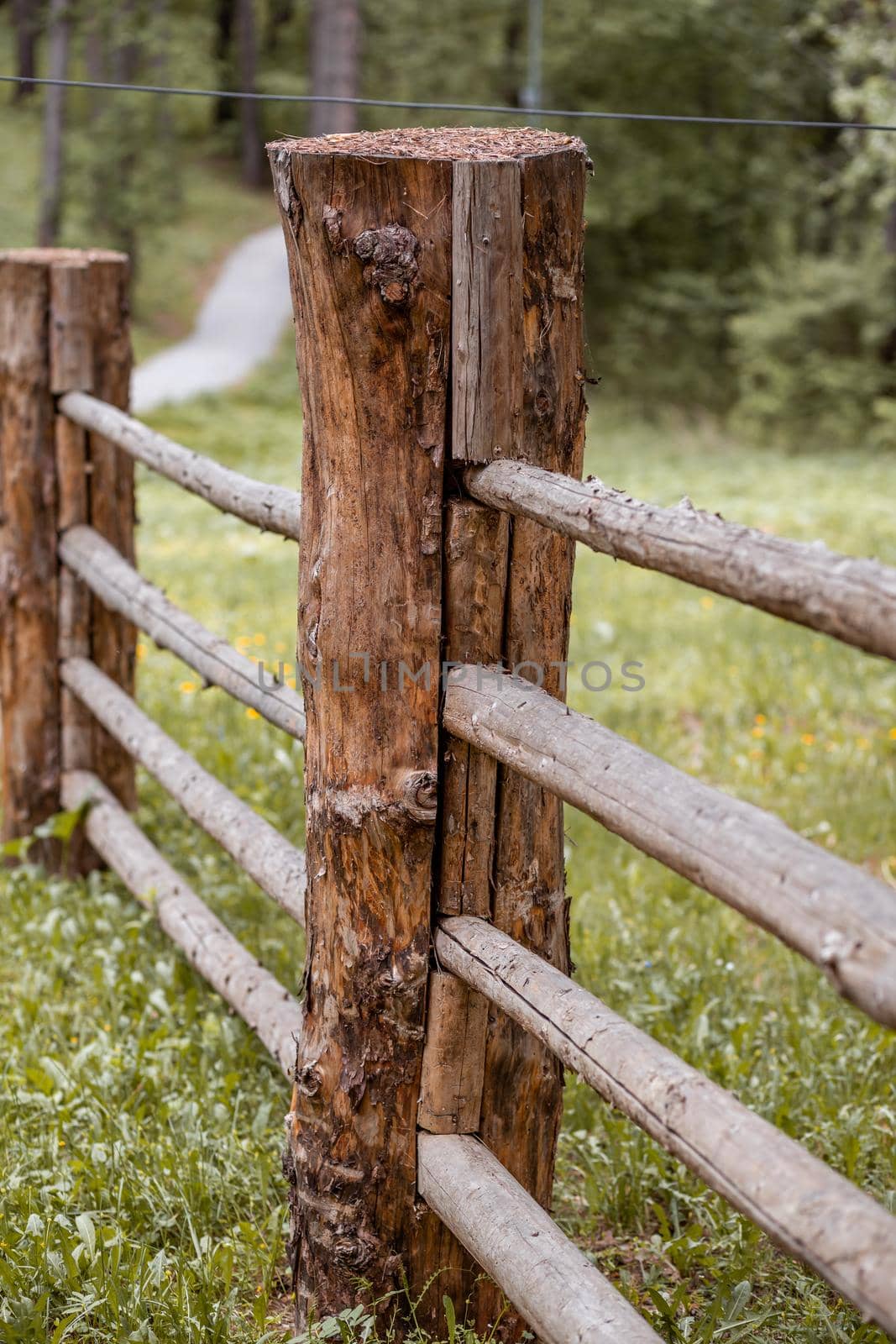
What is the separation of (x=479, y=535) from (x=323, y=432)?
289 mm

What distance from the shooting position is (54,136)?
1736 centimetres

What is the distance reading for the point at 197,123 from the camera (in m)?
35.1

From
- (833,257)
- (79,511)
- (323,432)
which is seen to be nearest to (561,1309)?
(323,432)

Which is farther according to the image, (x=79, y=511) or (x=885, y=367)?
(x=885, y=367)

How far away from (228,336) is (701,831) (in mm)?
21101

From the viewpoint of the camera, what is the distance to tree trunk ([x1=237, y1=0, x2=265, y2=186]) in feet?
94.0

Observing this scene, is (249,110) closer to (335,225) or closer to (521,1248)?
(335,225)

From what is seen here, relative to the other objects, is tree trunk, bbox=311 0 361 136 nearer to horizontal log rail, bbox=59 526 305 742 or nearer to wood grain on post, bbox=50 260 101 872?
wood grain on post, bbox=50 260 101 872

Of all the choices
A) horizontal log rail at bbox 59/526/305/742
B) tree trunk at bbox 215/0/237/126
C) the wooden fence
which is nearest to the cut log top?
the wooden fence

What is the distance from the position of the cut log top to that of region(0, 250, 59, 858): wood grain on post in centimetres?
207

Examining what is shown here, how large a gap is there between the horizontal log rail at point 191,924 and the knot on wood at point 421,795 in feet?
2.21

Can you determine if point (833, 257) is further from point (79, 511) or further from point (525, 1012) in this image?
point (525, 1012)

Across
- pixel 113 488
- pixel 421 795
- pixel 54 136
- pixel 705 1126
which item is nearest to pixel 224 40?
pixel 54 136

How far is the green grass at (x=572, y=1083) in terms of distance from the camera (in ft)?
7.36
